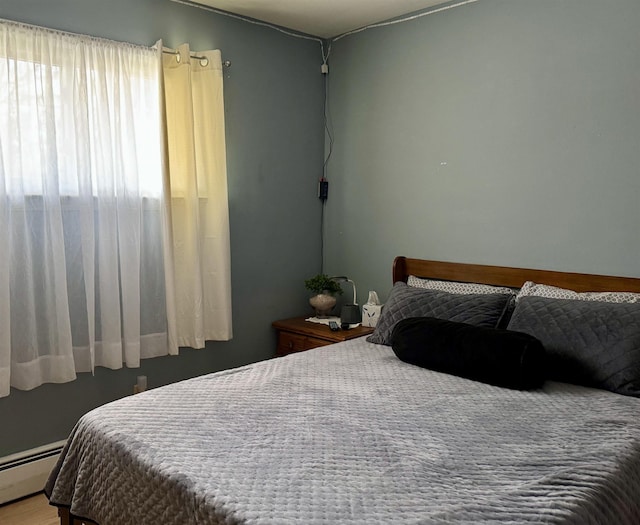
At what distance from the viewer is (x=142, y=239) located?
298cm

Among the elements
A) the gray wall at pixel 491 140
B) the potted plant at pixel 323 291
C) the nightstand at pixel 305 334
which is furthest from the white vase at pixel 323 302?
the gray wall at pixel 491 140

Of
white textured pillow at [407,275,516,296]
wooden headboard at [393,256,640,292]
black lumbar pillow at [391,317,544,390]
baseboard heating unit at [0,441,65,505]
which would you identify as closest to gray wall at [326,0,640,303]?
wooden headboard at [393,256,640,292]

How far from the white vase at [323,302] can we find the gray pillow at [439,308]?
0.66 meters

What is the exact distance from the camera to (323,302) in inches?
141

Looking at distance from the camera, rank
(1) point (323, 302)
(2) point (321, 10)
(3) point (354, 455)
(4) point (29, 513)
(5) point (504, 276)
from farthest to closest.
Result: 1. (1) point (323, 302)
2. (2) point (321, 10)
3. (5) point (504, 276)
4. (4) point (29, 513)
5. (3) point (354, 455)

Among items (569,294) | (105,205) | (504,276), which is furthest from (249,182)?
(569,294)

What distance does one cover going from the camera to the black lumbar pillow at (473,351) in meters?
2.16

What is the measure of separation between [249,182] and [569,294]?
1915 mm

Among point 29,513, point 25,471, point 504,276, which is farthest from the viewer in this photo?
point 504,276

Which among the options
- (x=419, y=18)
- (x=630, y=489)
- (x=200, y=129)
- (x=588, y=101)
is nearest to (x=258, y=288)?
(x=200, y=129)

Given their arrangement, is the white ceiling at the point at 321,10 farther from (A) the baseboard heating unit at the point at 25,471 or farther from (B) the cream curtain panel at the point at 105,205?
(A) the baseboard heating unit at the point at 25,471

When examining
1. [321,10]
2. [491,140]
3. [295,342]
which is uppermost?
[321,10]

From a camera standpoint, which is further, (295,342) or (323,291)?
(323,291)

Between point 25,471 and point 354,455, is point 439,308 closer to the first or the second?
point 354,455
